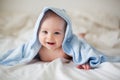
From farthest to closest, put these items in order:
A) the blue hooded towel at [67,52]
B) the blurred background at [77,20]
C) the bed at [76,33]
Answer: the blurred background at [77,20] < the blue hooded towel at [67,52] < the bed at [76,33]

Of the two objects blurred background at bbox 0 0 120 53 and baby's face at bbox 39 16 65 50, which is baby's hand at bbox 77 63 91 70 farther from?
blurred background at bbox 0 0 120 53

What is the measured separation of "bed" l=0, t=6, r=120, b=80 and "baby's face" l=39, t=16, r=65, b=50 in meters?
0.07

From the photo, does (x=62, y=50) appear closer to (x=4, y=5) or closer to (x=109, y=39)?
(x=109, y=39)

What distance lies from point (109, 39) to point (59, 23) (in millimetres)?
460

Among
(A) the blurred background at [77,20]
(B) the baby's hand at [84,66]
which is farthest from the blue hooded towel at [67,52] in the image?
(A) the blurred background at [77,20]

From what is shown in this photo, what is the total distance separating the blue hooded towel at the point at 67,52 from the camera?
0.85 meters

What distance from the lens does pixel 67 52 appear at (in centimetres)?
91

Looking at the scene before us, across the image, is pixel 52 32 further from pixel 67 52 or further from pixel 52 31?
pixel 67 52

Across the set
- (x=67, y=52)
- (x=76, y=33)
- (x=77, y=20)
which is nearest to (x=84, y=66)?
(x=67, y=52)

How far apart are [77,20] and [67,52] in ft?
1.95

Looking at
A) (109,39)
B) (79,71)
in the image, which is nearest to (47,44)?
(79,71)

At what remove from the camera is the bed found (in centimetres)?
74

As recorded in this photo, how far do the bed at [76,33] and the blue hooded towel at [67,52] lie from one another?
33 millimetres

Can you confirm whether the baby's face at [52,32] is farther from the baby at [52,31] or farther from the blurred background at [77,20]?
the blurred background at [77,20]
